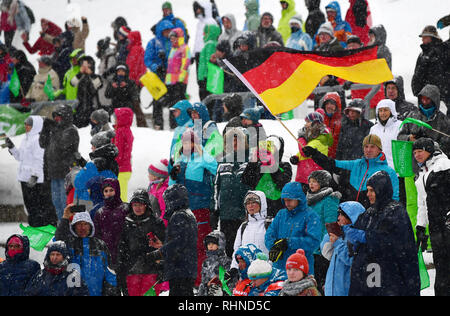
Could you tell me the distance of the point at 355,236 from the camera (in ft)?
26.9

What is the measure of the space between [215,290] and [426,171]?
2457mm

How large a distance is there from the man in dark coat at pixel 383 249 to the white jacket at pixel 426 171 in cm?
148

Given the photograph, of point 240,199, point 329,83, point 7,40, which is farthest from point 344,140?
point 7,40

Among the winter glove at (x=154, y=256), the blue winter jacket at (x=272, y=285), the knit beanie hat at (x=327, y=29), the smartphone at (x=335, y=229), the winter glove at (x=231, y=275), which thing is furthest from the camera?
the knit beanie hat at (x=327, y=29)

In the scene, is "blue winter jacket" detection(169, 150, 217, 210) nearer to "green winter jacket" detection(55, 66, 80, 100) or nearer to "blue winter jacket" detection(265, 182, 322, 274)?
"blue winter jacket" detection(265, 182, 322, 274)

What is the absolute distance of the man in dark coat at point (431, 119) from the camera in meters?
10.7

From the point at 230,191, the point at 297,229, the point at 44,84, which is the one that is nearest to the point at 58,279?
the point at 297,229

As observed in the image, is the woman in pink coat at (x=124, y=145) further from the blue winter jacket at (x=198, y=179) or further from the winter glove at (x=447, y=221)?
the winter glove at (x=447, y=221)

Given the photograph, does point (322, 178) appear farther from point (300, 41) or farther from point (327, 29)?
point (300, 41)

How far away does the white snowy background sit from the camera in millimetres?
14586

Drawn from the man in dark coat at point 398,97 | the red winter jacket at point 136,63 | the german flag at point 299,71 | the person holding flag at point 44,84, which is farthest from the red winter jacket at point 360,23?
the person holding flag at point 44,84

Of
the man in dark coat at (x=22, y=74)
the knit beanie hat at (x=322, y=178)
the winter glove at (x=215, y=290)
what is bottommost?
the winter glove at (x=215, y=290)

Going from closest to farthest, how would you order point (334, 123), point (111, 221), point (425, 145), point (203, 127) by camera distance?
point (425, 145) < point (111, 221) < point (334, 123) < point (203, 127)
